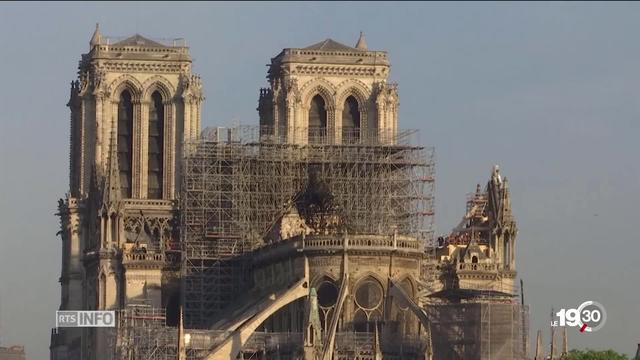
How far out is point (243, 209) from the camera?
156750 millimetres

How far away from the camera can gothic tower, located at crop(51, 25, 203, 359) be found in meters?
163

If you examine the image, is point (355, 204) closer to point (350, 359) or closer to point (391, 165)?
point (391, 165)

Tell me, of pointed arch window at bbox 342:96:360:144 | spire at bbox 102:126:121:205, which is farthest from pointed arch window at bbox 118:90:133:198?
pointed arch window at bbox 342:96:360:144

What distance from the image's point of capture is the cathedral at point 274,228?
14338 cm

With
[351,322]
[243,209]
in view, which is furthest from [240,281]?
[351,322]

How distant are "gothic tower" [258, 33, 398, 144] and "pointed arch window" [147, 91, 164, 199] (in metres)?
6.53

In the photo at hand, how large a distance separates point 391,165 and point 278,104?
312 inches

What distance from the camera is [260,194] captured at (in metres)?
157

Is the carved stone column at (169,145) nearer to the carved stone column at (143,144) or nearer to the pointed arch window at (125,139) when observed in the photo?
the carved stone column at (143,144)

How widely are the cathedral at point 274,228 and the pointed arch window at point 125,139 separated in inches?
4.8

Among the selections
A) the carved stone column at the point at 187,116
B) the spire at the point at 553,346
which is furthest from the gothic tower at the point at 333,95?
the spire at the point at 553,346

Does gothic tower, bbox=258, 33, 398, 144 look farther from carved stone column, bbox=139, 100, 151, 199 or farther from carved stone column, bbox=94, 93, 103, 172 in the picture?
carved stone column, bbox=94, 93, 103, 172

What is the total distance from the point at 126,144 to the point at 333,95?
1251cm

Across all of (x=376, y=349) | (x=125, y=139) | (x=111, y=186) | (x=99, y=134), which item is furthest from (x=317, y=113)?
(x=376, y=349)
